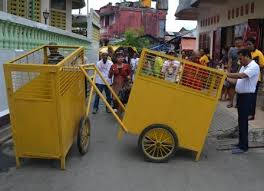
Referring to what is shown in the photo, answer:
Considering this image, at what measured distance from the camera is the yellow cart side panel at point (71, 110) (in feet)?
20.4

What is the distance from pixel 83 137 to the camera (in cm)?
716

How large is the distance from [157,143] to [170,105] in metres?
0.61

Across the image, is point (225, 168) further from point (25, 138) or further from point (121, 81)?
point (121, 81)

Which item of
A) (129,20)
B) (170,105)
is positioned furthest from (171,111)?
(129,20)

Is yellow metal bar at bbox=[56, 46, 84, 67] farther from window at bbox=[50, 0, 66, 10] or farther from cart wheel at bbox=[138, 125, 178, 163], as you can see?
window at bbox=[50, 0, 66, 10]

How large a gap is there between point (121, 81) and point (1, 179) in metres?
5.93

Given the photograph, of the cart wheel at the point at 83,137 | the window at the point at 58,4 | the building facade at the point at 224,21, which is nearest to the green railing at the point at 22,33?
the cart wheel at the point at 83,137

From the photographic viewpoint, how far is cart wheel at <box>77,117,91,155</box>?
6.93 m

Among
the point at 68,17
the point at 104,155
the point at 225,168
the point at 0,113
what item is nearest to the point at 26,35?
the point at 0,113

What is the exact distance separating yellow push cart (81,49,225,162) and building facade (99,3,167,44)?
51601mm

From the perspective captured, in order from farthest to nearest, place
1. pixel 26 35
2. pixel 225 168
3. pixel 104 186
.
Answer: pixel 26 35 → pixel 225 168 → pixel 104 186

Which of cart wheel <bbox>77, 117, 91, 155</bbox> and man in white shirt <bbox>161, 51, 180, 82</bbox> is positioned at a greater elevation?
man in white shirt <bbox>161, 51, 180, 82</bbox>

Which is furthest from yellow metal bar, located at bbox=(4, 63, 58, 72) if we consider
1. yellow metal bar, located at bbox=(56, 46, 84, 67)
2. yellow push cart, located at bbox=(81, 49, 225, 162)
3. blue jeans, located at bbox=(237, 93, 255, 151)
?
blue jeans, located at bbox=(237, 93, 255, 151)

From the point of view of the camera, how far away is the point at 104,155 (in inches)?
Answer: 286
